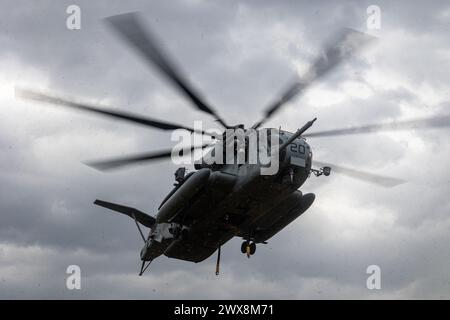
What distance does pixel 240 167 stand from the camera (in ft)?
82.1

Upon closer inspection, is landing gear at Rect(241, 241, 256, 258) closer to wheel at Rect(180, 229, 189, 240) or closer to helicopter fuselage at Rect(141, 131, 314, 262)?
helicopter fuselage at Rect(141, 131, 314, 262)

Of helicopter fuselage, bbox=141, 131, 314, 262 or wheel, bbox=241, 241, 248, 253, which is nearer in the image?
helicopter fuselage, bbox=141, 131, 314, 262

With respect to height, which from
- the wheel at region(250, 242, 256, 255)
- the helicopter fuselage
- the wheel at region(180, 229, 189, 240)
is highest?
the helicopter fuselage

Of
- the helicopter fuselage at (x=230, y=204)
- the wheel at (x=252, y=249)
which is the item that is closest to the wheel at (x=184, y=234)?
the helicopter fuselage at (x=230, y=204)

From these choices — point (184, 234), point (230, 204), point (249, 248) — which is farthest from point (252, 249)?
point (230, 204)

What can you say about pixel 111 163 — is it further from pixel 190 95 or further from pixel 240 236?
pixel 240 236

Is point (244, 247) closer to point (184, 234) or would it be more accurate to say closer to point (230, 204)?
point (184, 234)

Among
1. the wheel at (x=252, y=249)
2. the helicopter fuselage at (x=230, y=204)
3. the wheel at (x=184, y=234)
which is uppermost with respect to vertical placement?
the helicopter fuselage at (x=230, y=204)

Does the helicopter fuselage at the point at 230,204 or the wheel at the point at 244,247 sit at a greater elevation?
the helicopter fuselage at the point at 230,204

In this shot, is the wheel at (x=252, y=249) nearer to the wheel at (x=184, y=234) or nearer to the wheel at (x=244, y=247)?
the wheel at (x=244, y=247)

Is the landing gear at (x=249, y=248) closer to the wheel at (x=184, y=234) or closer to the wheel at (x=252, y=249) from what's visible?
the wheel at (x=252, y=249)

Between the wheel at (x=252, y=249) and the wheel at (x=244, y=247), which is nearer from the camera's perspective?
the wheel at (x=252, y=249)

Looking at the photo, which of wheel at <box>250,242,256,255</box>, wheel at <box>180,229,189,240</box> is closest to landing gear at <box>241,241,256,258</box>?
wheel at <box>250,242,256,255</box>
